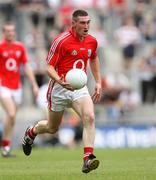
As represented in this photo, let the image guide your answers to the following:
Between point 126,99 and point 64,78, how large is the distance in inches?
558

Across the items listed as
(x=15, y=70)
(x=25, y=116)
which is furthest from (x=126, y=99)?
(x=15, y=70)

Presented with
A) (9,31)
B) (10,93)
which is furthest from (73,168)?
(9,31)

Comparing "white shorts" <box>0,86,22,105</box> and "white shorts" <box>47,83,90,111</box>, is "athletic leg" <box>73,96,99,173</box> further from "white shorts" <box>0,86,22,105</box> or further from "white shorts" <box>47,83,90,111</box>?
"white shorts" <box>0,86,22,105</box>

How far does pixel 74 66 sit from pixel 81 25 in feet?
2.27

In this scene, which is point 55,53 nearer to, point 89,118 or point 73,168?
point 89,118

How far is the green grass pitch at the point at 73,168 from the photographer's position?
39.0 feet

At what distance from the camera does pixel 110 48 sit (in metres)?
29.1

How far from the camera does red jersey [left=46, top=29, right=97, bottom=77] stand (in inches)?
508

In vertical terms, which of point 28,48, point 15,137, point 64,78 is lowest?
point 15,137

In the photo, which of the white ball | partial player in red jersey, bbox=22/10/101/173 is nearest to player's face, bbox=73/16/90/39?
partial player in red jersey, bbox=22/10/101/173

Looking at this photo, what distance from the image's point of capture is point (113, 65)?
29062 mm

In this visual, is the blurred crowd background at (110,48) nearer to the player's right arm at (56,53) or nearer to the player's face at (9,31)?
the player's face at (9,31)

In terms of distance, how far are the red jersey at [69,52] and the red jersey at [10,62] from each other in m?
4.69

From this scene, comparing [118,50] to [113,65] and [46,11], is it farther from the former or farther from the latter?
[46,11]
